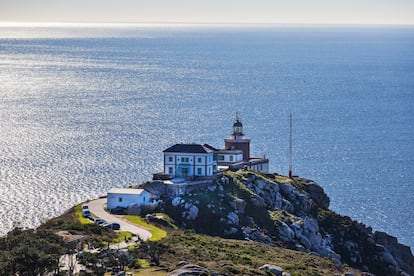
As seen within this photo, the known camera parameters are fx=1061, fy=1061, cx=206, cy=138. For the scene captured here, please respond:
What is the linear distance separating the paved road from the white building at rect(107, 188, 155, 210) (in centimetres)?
116

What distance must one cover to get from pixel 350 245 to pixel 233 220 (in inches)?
482

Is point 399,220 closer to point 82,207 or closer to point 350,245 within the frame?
point 350,245

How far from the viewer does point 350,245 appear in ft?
313

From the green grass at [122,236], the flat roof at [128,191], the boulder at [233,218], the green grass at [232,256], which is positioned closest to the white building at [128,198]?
the flat roof at [128,191]

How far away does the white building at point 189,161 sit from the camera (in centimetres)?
9694

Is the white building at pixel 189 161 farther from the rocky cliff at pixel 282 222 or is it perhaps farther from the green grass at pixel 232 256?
the green grass at pixel 232 256

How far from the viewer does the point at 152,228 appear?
84625 mm

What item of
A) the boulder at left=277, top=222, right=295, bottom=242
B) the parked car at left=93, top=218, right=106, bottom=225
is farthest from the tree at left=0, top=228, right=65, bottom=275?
the boulder at left=277, top=222, right=295, bottom=242

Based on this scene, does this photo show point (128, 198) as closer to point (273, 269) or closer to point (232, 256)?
point (232, 256)

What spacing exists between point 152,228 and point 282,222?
13.2 m

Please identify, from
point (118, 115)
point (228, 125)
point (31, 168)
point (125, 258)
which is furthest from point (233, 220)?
point (118, 115)

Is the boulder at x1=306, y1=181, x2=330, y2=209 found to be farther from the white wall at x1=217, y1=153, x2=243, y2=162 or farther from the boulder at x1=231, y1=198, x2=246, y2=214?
the boulder at x1=231, y1=198, x2=246, y2=214

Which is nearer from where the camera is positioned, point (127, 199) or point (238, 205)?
point (127, 199)

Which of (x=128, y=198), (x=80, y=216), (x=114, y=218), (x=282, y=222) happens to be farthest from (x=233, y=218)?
(x=80, y=216)
